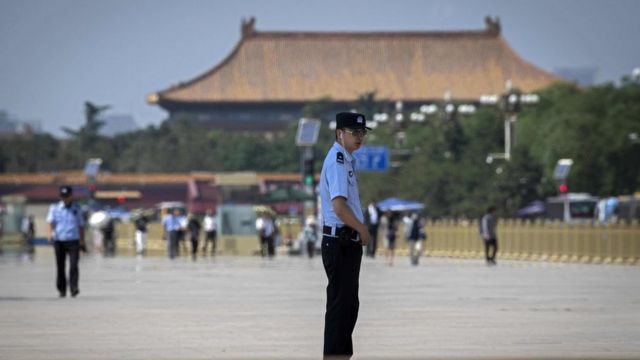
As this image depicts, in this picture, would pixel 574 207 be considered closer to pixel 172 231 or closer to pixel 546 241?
pixel 172 231

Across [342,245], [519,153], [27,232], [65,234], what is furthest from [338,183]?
[519,153]

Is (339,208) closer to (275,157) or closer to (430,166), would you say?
(430,166)

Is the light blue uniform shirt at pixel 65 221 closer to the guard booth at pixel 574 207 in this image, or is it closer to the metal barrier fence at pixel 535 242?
the metal barrier fence at pixel 535 242

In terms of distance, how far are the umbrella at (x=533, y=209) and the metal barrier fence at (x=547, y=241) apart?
23.8 m

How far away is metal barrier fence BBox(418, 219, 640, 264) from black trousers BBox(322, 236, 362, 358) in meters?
29.3

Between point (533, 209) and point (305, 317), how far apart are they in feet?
201

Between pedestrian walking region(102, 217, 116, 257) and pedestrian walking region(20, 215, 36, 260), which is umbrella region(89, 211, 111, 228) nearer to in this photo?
pedestrian walking region(102, 217, 116, 257)

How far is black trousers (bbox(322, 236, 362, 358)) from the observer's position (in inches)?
433

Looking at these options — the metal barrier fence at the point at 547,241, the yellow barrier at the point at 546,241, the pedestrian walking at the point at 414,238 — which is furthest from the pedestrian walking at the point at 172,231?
the pedestrian walking at the point at 414,238

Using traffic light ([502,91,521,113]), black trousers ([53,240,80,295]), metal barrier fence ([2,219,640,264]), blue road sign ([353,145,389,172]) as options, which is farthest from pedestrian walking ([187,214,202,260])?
traffic light ([502,91,521,113])

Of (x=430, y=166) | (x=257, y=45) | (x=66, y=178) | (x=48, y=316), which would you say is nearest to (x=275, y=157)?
(x=66, y=178)

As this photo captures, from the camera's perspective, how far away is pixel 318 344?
14000 millimetres

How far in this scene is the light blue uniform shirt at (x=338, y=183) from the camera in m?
11.0

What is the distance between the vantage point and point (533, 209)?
77938 millimetres
